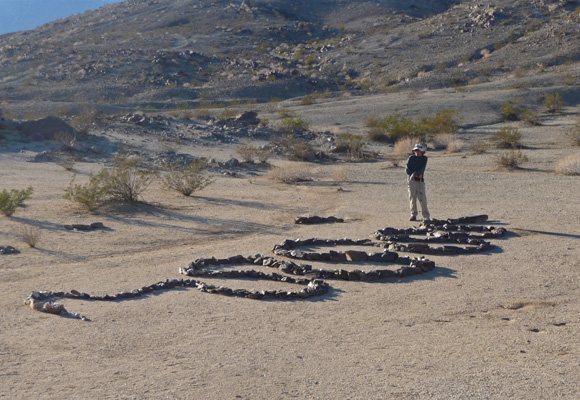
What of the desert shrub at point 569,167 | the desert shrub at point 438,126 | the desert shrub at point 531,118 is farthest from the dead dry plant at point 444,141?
the desert shrub at point 569,167

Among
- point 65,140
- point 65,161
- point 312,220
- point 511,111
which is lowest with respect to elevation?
point 312,220

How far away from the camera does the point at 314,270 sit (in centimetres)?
1059

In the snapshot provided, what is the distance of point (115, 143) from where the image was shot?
3153 cm

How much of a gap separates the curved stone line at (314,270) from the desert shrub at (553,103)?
35.5 meters

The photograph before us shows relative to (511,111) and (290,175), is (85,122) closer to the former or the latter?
(290,175)

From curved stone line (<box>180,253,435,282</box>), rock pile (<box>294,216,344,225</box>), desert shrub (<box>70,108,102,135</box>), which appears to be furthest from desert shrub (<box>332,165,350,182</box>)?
desert shrub (<box>70,108,102,135</box>)

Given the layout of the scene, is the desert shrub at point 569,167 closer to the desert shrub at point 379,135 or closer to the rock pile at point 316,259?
the rock pile at point 316,259

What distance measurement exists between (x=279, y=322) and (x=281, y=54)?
70425mm

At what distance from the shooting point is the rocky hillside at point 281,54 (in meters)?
58.3

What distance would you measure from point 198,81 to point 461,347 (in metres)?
59.2

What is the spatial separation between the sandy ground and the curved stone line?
0.71 ft

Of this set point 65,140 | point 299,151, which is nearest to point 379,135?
point 299,151

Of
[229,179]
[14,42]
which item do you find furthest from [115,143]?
[14,42]

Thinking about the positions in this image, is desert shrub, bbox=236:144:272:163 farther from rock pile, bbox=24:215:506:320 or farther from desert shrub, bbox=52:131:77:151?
rock pile, bbox=24:215:506:320
